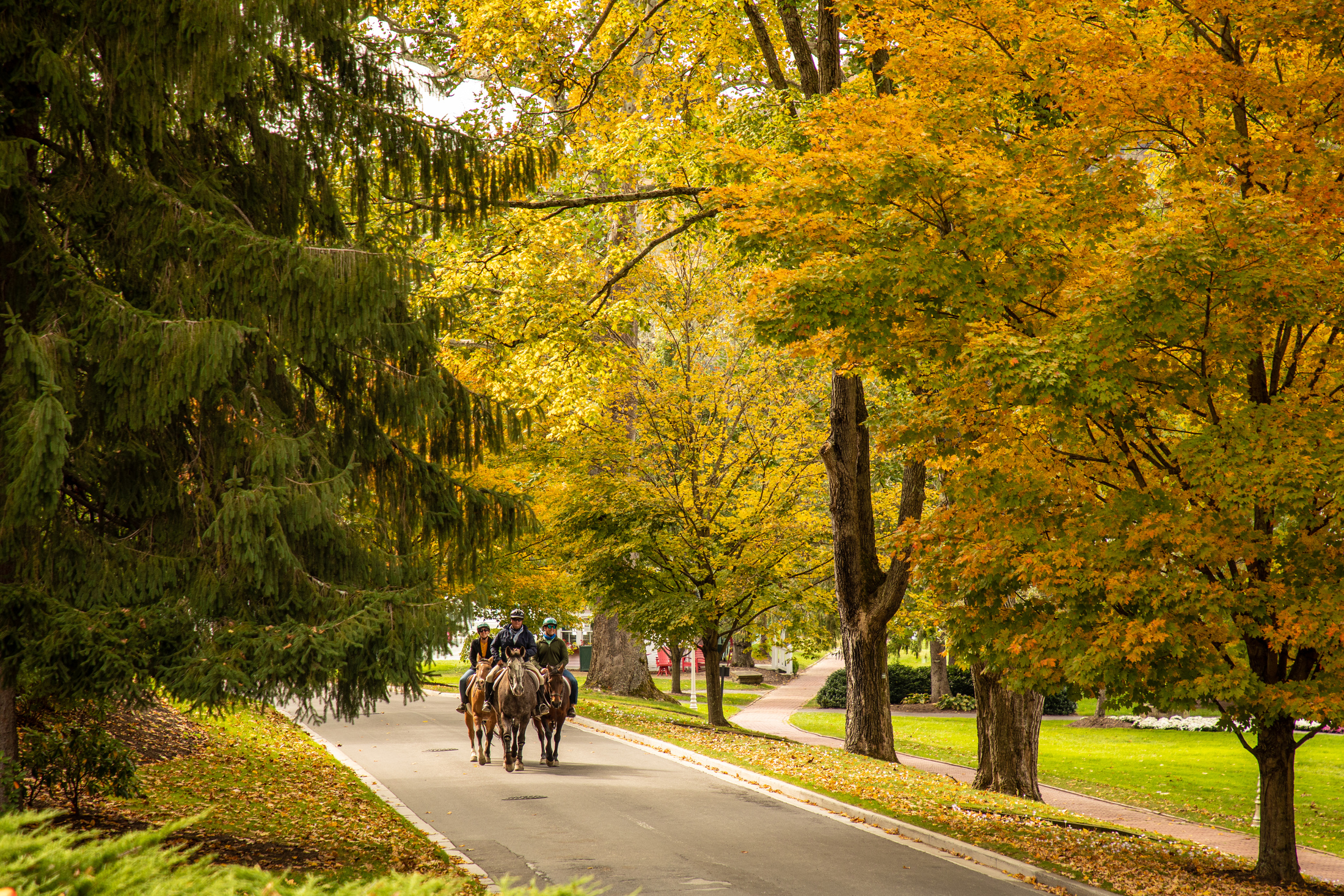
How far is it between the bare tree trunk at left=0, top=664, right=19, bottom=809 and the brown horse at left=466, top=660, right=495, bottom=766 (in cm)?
796

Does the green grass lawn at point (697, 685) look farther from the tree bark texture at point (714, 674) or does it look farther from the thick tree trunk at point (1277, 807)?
the thick tree trunk at point (1277, 807)

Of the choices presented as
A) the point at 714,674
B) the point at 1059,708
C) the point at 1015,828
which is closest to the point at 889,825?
the point at 1015,828

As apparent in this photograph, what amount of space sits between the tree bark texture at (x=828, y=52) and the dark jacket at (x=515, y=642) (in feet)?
30.4

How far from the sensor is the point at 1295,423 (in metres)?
9.45

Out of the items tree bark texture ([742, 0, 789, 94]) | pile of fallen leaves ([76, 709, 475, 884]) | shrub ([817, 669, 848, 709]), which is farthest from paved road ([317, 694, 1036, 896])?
shrub ([817, 669, 848, 709])

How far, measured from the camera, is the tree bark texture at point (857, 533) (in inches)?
739

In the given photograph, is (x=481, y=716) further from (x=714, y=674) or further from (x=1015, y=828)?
(x=714, y=674)

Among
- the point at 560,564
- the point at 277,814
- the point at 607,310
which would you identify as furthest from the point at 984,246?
the point at 560,564

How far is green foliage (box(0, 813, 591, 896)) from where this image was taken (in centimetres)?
363

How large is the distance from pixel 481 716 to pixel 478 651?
1.52 m

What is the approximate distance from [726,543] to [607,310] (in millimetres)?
7358

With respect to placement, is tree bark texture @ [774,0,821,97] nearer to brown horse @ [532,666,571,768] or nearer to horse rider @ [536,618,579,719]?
horse rider @ [536,618,579,719]

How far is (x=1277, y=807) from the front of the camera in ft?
37.4

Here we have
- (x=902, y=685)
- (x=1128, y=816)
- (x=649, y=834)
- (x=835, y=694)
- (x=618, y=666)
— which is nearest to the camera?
(x=649, y=834)
